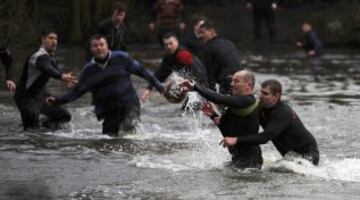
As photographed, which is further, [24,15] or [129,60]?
[24,15]

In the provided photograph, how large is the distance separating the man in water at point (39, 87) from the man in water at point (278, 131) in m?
3.96

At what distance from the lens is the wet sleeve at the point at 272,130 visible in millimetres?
10016

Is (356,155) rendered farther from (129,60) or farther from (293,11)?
(293,11)

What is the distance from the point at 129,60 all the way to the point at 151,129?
1.55 metres

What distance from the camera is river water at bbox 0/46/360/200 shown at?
31.0 ft

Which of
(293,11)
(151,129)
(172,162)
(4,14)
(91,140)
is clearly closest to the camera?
(172,162)

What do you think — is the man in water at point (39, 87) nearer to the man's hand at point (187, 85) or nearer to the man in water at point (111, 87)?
the man in water at point (111, 87)

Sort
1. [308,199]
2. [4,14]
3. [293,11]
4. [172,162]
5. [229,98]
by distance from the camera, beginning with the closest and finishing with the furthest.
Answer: [308,199]
[229,98]
[172,162]
[4,14]
[293,11]

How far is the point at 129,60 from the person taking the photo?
13.0 m

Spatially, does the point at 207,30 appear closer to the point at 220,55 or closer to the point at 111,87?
the point at 220,55

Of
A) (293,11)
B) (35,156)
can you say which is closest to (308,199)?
(35,156)

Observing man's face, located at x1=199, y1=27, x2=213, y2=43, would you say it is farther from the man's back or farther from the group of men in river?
the man's back

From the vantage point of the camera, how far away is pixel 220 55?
15180 mm

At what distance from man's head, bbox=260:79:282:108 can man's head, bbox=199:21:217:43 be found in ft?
16.4
